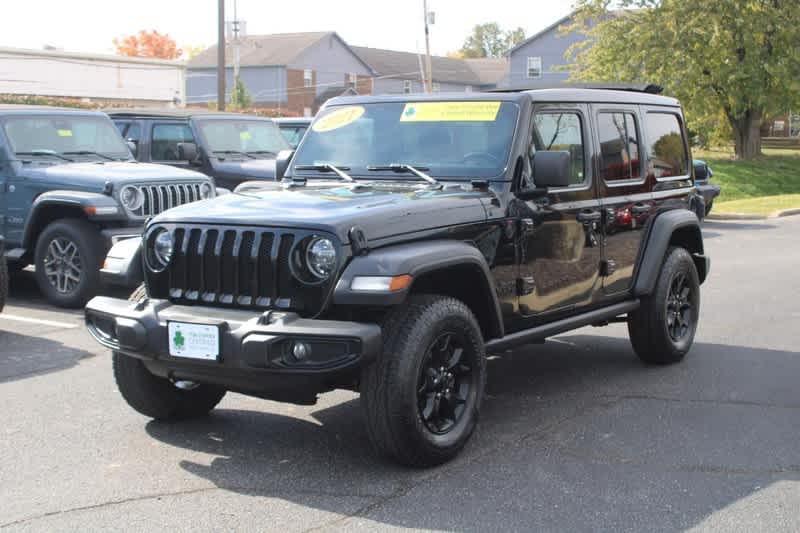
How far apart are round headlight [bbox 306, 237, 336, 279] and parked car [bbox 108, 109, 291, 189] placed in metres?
8.65

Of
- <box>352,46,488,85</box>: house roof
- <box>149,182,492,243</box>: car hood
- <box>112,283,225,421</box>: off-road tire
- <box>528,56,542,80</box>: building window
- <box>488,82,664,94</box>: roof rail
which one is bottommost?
<box>112,283,225,421</box>: off-road tire

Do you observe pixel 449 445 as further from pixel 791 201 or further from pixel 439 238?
pixel 791 201

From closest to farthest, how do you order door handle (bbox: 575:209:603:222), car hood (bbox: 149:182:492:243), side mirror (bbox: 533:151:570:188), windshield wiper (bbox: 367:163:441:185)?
car hood (bbox: 149:182:492:243) → side mirror (bbox: 533:151:570:188) → windshield wiper (bbox: 367:163:441:185) → door handle (bbox: 575:209:603:222)

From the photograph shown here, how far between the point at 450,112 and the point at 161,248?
191cm

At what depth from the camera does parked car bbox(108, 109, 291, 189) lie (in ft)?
44.8

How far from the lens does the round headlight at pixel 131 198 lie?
1012 centimetres

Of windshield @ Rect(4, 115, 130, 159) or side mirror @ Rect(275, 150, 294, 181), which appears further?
windshield @ Rect(4, 115, 130, 159)

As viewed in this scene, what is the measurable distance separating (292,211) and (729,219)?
1845cm

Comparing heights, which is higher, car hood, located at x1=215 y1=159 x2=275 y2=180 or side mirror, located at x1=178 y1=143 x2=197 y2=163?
side mirror, located at x1=178 y1=143 x2=197 y2=163

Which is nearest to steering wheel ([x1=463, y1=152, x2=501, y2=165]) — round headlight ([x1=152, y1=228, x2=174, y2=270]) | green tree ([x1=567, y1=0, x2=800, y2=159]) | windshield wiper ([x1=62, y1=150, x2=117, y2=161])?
round headlight ([x1=152, y1=228, x2=174, y2=270])

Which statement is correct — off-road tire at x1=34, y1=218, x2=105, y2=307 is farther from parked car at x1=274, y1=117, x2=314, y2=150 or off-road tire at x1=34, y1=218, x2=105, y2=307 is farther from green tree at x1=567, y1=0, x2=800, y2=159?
green tree at x1=567, y1=0, x2=800, y2=159

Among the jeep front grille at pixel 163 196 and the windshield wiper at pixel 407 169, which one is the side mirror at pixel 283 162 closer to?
the windshield wiper at pixel 407 169

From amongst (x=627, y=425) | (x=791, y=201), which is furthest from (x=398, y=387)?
(x=791, y=201)

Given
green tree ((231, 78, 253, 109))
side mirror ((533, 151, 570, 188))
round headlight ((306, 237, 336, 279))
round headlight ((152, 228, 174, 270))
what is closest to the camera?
round headlight ((306, 237, 336, 279))
